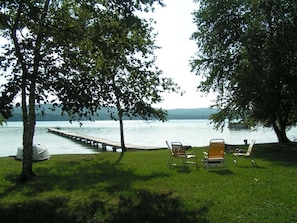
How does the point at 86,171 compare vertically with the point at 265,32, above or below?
below

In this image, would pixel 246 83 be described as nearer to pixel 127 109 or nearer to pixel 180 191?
pixel 127 109

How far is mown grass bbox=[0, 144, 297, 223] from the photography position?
6645mm

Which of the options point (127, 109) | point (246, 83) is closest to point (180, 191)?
point (127, 109)

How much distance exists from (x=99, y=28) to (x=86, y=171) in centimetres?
513

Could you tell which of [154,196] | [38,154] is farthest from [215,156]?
[38,154]

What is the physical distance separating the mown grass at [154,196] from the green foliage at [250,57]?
932 centimetres

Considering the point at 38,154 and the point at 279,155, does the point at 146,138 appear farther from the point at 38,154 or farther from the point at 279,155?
the point at 279,155

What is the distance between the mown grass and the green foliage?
30.6 feet

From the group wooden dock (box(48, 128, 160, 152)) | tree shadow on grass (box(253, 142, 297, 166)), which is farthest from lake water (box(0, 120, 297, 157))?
tree shadow on grass (box(253, 142, 297, 166))

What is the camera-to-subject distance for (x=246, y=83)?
19.9 m

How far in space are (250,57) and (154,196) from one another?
14.7m

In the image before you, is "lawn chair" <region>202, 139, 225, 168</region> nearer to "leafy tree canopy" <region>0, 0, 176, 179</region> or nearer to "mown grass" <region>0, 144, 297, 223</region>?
"mown grass" <region>0, 144, 297, 223</region>

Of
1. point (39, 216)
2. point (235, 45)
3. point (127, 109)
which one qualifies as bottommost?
point (39, 216)

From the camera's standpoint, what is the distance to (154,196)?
795cm
